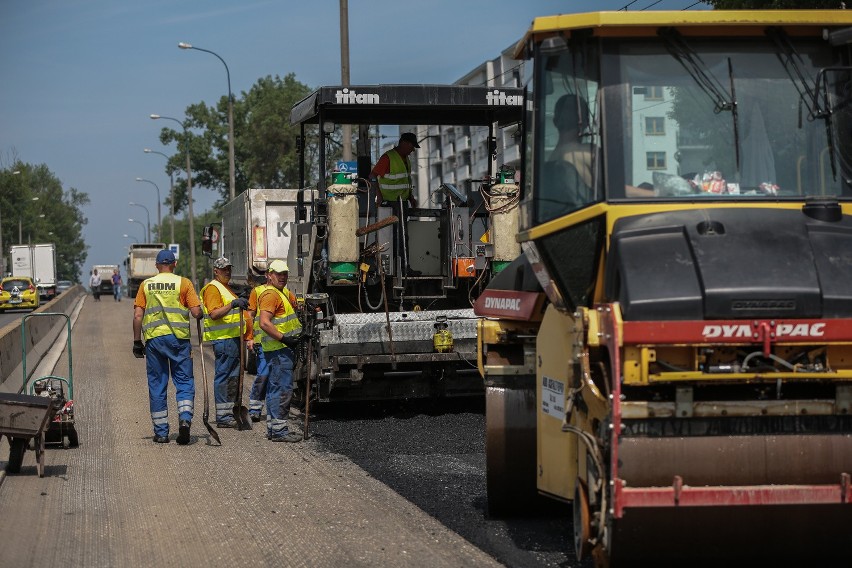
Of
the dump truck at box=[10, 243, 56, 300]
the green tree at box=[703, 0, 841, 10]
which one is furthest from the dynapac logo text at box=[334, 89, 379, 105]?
the dump truck at box=[10, 243, 56, 300]

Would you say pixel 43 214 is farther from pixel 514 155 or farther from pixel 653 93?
pixel 653 93

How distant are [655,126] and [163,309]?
247 inches

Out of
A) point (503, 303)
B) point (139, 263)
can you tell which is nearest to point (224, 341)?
point (503, 303)

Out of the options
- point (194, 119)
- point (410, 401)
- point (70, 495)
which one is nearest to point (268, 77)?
point (194, 119)

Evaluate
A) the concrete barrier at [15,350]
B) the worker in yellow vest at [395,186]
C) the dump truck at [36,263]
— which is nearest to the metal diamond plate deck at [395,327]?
the worker in yellow vest at [395,186]

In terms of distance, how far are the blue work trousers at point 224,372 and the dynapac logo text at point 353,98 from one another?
2656mm

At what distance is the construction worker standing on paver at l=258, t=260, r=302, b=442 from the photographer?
442 inches

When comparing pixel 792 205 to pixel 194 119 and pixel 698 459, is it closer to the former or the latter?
pixel 698 459

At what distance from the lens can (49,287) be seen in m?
65.4

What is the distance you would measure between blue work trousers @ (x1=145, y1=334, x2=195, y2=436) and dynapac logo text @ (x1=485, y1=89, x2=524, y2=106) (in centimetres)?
404

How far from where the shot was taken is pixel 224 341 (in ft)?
40.5

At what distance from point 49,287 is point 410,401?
55.7 m

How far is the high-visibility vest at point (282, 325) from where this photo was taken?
11477 mm

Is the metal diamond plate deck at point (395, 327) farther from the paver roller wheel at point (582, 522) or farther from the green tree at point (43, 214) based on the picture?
the green tree at point (43, 214)
